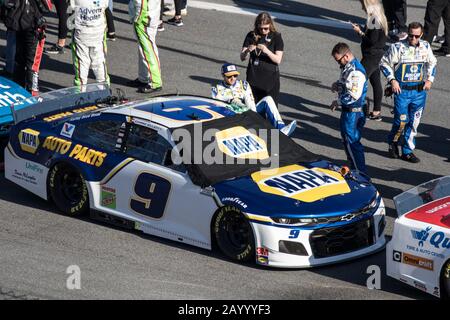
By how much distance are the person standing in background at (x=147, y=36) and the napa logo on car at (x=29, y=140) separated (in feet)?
13.8

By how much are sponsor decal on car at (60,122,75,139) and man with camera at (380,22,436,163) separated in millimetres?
4101

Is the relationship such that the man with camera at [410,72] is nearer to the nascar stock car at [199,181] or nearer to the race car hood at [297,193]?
the nascar stock car at [199,181]

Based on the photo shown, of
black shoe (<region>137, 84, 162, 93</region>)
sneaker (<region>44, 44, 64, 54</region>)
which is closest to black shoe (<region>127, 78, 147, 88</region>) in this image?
black shoe (<region>137, 84, 162, 93</region>)

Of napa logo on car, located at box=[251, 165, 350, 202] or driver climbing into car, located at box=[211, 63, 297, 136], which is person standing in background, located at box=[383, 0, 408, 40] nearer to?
driver climbing into car, located at box=[211, 63, 297, 136]

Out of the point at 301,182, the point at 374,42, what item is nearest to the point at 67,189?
the point at 301,182

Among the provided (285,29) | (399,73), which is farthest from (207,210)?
(285,29)

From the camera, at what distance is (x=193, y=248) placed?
434 inches

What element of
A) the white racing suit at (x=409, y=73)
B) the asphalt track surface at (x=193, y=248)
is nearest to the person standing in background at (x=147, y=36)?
the asphalt track surface at (x=193, y=248)

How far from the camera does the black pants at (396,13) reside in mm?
17938

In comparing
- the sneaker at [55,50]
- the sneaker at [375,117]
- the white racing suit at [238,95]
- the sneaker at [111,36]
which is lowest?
the sneaker at [55,50]

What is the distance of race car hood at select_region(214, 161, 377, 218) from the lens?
1034 centimetres

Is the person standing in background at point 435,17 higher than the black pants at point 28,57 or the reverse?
higher
